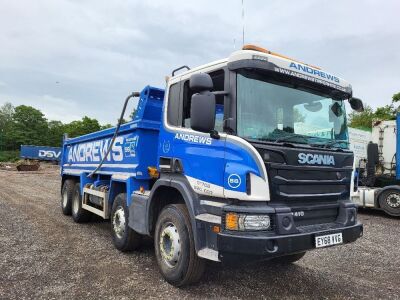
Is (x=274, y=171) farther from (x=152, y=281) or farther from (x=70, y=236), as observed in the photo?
(x=70, y=236)

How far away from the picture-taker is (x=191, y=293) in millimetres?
4148

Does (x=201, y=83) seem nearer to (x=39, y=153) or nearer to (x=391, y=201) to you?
(x=391, y=201)

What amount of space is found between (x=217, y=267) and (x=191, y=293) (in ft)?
3.29

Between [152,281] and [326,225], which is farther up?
[326,225]

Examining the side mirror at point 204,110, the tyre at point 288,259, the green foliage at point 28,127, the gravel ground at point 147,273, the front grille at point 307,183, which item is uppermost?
the green foliage at point 28,127

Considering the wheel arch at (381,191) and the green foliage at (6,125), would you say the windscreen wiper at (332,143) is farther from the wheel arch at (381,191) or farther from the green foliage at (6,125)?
the green foliage at (6,125)

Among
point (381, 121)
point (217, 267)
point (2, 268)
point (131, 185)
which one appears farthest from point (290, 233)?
point (381, 121)

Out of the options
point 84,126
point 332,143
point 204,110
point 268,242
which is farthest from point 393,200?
point 84,126

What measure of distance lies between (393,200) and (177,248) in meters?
8.37

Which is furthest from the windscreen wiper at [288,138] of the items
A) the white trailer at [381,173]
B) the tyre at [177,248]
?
the white trailer at [381,173]

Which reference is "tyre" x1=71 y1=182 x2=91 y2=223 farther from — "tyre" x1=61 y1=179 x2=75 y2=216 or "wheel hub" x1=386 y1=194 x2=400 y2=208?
"wheel hub" x1=386 y1=194 x2=400 y2=208

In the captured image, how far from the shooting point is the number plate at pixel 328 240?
3809 mm

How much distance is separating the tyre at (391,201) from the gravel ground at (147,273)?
350 centimetres

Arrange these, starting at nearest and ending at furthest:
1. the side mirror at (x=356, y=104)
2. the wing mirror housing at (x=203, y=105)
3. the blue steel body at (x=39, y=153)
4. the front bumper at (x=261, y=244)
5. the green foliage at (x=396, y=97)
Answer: the front bumper at (x=261, y=244) → the wing mirror housing at (x=203, y=105) → the side mirror at (x=356, y=104) → the green foliage at (x=396, y=97) → the blue steel body at (x=39, y=153)
